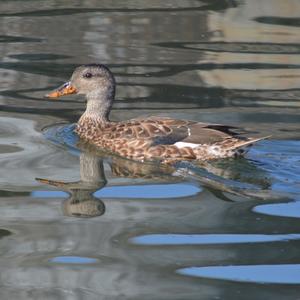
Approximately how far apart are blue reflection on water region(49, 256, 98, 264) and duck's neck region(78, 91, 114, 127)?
3.44 meters

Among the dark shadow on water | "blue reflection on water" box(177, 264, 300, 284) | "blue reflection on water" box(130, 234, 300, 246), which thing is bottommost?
"blue reflection on water" box(177, 264, 300, 284)

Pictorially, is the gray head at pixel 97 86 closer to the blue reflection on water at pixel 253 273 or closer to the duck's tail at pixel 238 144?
the duck's tail at pixel 238 144

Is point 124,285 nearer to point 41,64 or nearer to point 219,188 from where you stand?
point 219,188

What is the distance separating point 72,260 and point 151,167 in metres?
2.59

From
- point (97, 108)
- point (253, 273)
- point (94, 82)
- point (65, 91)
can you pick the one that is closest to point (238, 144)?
point (97, 108)

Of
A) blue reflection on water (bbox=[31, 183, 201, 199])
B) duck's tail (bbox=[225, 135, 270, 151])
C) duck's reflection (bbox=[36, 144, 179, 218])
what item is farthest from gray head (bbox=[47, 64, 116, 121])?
blue reflection on water (bbox=[31, 183, 201, 199])

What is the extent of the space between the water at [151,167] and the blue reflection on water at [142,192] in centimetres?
2

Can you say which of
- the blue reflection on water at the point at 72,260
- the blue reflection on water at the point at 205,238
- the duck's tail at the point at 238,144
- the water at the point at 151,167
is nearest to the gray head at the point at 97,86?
the water at the point at 151,167

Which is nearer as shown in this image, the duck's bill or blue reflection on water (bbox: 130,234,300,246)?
blue reflection on water (bbox: 130,234,300,246)

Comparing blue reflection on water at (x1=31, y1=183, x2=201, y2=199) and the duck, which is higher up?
the duck

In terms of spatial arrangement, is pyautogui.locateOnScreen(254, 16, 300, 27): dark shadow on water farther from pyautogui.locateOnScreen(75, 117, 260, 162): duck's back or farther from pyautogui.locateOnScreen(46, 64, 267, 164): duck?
pyautogui.locateOnScreen(75, 117, 260, 162): duck's back

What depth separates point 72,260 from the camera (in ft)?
24.8

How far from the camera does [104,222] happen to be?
27.3 ft

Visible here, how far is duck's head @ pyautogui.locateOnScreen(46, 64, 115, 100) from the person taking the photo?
11.1 m
